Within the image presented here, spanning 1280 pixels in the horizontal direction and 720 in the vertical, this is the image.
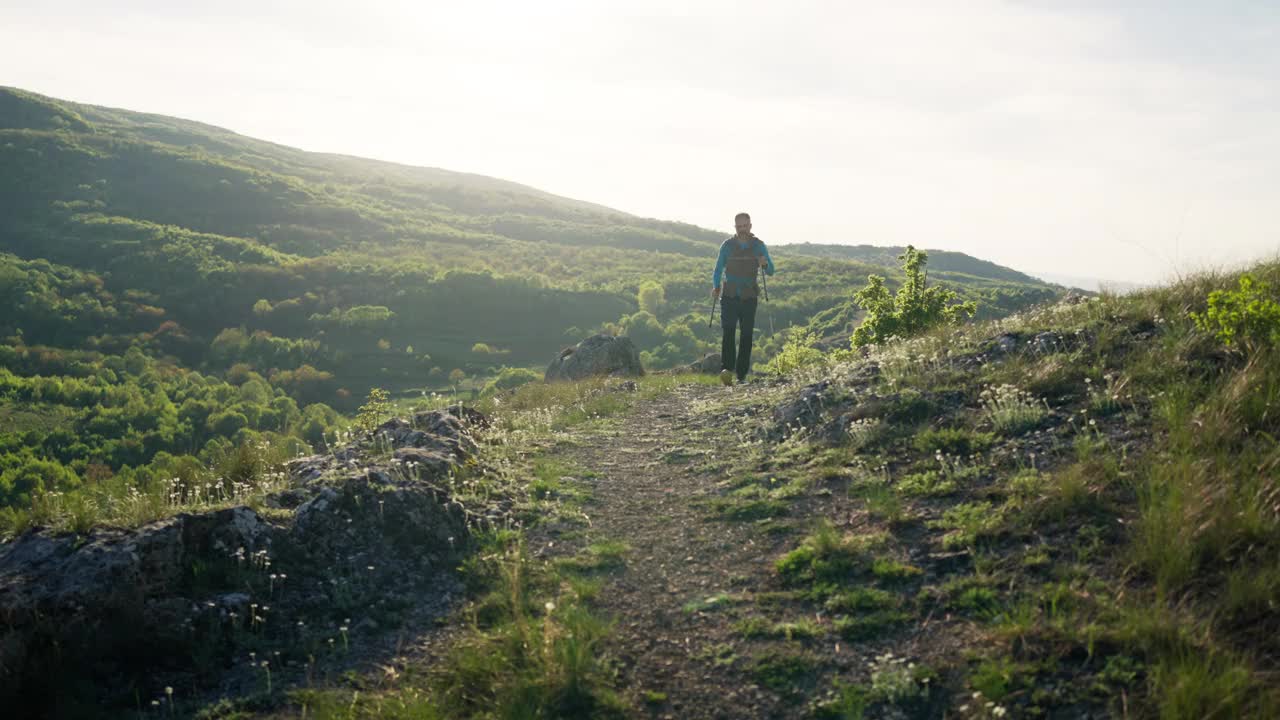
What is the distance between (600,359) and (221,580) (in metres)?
21.9

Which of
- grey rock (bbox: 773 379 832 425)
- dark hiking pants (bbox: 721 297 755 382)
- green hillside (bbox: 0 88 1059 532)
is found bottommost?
green hillside (bbox: 0 88 1059 532)

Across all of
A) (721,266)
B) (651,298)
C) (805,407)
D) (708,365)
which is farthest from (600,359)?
(651,298)

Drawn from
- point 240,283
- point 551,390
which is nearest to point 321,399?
point 240,283

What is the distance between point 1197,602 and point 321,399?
136105 millimetres

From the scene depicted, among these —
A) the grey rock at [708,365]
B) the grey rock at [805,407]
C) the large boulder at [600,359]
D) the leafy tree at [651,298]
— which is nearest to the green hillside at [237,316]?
the leafy tree at [651,298]

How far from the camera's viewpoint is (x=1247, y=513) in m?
4.17

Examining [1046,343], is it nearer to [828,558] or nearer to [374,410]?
[828,558]

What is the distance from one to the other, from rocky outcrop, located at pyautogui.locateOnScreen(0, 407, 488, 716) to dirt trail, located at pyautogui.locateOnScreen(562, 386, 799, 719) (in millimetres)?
1626

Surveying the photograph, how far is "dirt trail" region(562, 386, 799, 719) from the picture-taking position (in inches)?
170

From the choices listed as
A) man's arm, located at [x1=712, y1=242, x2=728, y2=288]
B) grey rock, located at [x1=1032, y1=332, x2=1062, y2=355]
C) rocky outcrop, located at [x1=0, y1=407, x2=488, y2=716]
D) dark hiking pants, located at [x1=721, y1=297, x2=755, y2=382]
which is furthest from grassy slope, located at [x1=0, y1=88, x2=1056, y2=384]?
rocky outcrop, located at [x1=0, y1=407, x2=488, y2=716]

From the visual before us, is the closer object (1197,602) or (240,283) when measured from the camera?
(1197,602)

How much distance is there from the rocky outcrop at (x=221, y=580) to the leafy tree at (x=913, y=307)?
46.4 ft

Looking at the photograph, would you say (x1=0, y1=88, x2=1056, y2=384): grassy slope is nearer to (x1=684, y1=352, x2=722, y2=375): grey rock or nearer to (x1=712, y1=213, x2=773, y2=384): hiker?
(x1=684, y1=352, x2=722, y2=375): grey rock

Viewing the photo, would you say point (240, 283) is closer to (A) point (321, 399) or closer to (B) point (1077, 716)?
(A) point (321, 399)
